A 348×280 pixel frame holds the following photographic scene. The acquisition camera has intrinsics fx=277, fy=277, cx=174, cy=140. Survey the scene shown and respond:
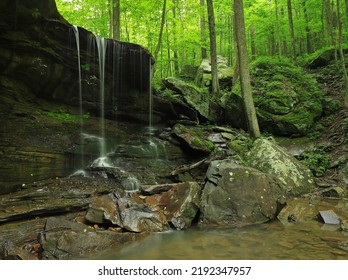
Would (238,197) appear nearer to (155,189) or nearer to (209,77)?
(155,189)

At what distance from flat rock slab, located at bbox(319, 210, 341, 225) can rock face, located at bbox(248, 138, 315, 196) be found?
1.83 meters

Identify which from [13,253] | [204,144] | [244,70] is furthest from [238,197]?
[244,70]

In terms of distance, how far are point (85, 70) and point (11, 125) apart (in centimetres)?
360

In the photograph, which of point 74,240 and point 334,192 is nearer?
point 74,240

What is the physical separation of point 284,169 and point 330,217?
8.69 feet

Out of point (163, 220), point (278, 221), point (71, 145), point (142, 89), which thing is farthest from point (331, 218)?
point (142, 89)

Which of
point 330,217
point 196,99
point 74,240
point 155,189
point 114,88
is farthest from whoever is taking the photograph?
point 196,99

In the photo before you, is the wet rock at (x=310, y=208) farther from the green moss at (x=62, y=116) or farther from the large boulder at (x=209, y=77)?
the large boulder at (x=209, y=77)

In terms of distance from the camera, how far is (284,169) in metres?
9.00

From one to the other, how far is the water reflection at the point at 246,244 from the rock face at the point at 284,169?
2500mm

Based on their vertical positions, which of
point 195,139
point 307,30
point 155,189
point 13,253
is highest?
point 307,30

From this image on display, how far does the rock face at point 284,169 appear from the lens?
8703 mm

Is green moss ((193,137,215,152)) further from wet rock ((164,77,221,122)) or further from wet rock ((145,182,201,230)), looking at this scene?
wet rock ((145,182,201,230))

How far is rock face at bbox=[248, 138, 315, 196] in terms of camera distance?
28.6 ft
